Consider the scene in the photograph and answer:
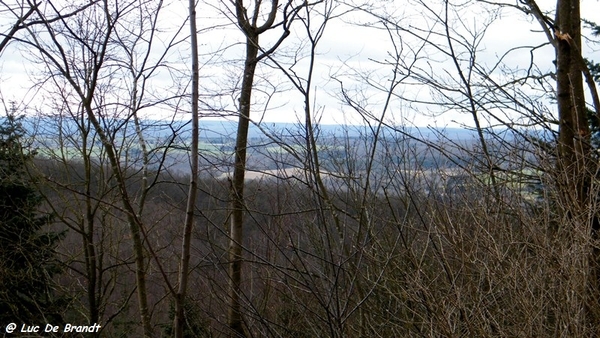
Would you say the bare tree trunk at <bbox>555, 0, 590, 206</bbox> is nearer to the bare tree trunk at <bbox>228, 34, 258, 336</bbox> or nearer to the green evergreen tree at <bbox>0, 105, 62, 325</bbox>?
the bare tree trunk at <bbox>228, 34, 258, 336</bbox>

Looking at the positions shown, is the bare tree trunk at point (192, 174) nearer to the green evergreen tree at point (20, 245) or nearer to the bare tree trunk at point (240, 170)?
the bare tree trunk at point (240, 170)

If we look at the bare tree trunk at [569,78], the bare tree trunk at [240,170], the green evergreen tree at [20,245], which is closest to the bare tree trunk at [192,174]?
the bare tree trunk at [240,170]

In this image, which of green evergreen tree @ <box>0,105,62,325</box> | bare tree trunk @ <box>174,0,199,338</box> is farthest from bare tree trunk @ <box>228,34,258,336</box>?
green evergreen tree @ <box>0,105,62,325</box>

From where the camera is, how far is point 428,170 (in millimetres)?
6836

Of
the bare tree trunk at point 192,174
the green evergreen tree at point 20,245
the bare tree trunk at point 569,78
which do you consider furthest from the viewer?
the green evergreen tree at point 20,245

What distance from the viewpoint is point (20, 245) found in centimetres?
897

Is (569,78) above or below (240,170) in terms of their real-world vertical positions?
above

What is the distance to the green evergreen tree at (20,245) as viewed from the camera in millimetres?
8500

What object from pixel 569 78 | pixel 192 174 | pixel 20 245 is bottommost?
pixel 20 245

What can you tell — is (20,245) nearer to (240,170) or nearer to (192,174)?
(240,170)

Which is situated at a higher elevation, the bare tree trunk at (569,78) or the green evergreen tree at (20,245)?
the bare tree trunk at (569,78)

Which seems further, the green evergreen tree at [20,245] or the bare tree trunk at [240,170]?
the green evergreen tree at [20,245]

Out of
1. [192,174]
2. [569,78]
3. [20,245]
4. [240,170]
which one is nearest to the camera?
[192,174]

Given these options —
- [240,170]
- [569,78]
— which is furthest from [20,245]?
[569,78]
